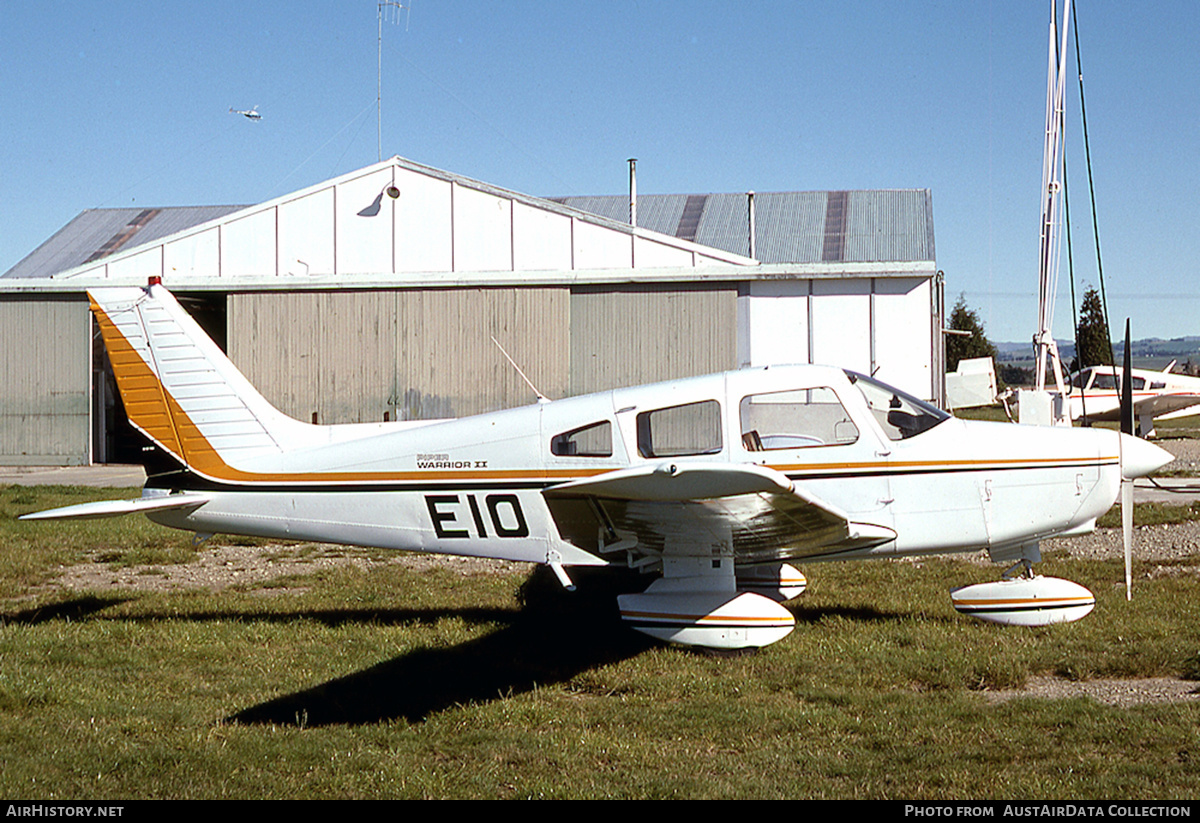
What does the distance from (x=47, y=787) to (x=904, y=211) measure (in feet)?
105

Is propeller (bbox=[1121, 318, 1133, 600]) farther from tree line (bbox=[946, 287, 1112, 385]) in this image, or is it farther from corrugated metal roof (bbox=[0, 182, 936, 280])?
tree line (bbox=[946, 287, 1112, 385])

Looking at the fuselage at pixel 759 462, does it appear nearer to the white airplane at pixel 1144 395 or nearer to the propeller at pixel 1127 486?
the propeller at pixel 1127 486

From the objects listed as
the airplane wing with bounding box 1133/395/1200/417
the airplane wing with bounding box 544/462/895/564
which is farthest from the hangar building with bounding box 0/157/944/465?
the airplane wing with bounding box 544/462/895/564

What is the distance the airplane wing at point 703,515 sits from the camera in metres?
5.58

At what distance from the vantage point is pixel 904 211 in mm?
32906

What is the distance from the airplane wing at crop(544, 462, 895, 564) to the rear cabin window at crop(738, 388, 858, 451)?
0.72 m

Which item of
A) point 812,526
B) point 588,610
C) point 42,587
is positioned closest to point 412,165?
point 42,587

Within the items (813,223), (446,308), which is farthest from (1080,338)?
(446,308)

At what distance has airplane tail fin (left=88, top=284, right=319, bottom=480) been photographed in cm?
823

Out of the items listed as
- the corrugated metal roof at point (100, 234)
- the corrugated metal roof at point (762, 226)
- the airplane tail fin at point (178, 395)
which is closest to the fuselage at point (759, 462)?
the airplane tail fin at point (178, 395)

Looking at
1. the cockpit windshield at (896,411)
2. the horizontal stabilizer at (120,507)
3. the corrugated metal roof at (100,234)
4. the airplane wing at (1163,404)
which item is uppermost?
the corrugated metal roof at (100,234)

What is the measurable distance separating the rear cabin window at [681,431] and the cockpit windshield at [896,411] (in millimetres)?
1147

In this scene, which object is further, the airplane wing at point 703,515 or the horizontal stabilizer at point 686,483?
the airplane wing at point 703,515
